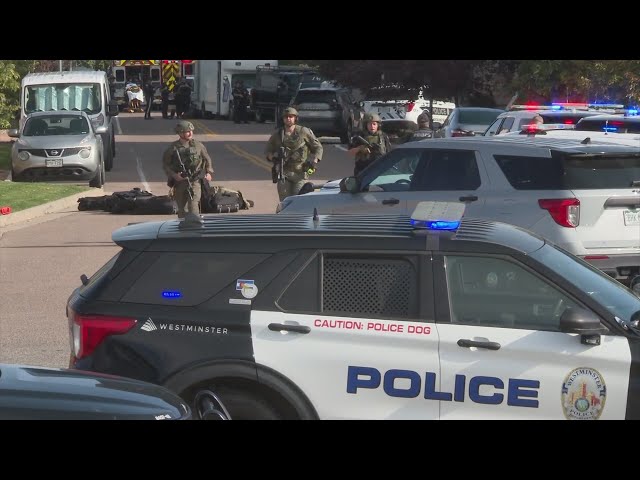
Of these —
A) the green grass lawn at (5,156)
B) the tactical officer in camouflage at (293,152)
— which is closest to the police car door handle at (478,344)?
the tactical officer in camouflage at (293,152)

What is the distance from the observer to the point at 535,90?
33.4 meters

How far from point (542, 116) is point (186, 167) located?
10.2 m

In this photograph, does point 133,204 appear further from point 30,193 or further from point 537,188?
point 537,188

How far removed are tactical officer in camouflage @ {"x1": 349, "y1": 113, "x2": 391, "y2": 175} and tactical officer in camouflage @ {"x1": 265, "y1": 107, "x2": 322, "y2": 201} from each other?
2.43 ft

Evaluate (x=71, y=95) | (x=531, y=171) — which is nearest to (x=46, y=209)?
(x=71, y=95)

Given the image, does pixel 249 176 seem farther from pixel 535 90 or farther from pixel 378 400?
pixel 378 400

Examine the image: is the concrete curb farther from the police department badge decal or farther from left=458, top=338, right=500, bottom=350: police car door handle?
the police department badge decal

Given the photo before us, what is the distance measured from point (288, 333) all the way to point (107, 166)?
24793 mm

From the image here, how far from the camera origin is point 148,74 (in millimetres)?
68875

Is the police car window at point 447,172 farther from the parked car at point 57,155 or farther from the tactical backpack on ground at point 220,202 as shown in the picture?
the parked car at point 57,155

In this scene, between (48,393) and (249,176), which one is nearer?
(48,393)

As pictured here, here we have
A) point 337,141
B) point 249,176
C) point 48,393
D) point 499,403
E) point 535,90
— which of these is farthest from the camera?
point 337,141

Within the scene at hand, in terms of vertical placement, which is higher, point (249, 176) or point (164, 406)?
point (164, 406)

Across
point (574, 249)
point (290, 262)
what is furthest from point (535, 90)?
point (290, 262)
